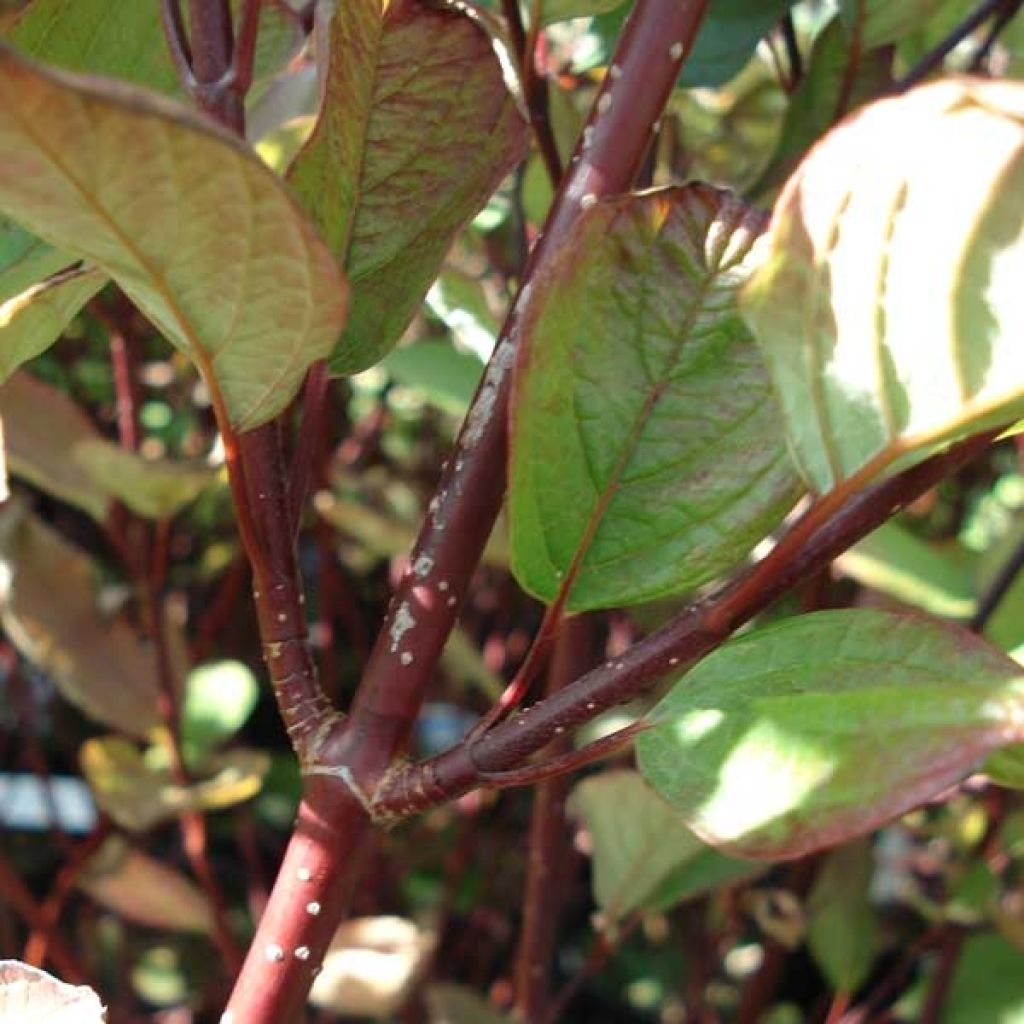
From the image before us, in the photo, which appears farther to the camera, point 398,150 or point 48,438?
point 48,438

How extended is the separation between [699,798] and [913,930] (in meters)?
1.04

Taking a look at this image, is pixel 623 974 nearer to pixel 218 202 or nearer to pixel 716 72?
pixel 716 72

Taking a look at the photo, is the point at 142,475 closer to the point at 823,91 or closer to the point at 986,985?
the point at 823,91

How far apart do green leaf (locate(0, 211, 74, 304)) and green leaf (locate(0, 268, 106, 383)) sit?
0.11ft

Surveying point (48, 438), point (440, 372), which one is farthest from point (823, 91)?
point (48, 438)

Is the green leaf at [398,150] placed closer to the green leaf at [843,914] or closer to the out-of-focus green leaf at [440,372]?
the out-of-focus green leaf at [440,372]

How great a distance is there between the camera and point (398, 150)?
1.10 ft

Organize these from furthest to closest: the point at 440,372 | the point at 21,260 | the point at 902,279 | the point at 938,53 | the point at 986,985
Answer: the point at 986,985 → the point at 440,372 → the point at 938,53 → the point at 21,260 → the point at 902,279

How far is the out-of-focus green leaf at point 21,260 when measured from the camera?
0.37m

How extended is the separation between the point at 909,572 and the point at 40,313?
0.53 meters

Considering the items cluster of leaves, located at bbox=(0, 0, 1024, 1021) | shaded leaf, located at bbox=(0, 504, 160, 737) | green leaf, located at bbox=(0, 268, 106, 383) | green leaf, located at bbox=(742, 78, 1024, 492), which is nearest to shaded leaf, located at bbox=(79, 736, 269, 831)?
shaded leaf, located at bbox=(0, 504, 160, 737)

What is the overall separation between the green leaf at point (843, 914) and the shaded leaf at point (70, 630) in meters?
0.45

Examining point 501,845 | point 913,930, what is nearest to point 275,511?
point 501,845

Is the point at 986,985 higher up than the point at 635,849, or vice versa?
the point at 635,849
